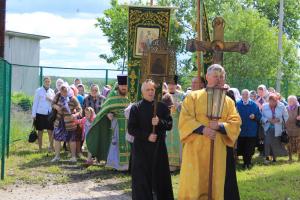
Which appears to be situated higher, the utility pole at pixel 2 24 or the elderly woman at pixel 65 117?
the utility pole at pixel 2 24

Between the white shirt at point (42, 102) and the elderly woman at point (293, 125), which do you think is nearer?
the elderly woman at point (293, 125)

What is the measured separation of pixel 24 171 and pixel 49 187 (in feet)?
5.56

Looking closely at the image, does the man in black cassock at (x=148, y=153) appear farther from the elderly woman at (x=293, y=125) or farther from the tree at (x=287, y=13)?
the tree at (x=287, y=13)

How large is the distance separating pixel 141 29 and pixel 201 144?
4.13 meters

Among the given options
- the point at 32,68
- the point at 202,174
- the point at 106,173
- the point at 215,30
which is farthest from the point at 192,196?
the point at 32,68

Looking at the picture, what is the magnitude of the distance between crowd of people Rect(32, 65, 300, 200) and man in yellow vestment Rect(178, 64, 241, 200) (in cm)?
1

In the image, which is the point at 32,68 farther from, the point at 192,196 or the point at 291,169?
the point at 192,196

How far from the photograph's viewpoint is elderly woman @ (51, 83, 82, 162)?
1297 cm

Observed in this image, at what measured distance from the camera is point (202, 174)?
24.3 feet

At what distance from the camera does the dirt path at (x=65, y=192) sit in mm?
9539

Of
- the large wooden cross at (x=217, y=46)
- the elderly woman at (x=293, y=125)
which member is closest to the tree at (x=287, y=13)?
the elderly woman at (x=293, y=125)

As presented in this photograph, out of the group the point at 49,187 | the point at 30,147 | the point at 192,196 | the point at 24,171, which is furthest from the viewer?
the point at 30,147

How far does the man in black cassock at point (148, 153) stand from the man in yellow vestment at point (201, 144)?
0.81 meters

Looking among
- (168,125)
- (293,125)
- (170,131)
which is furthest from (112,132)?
(293,125)
